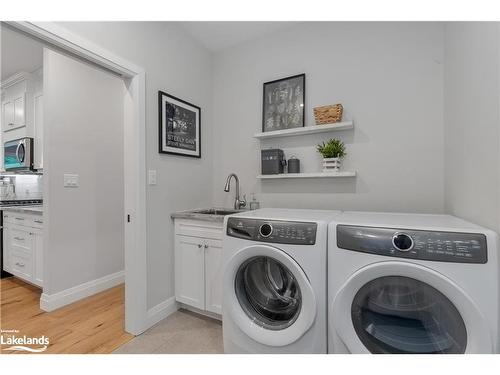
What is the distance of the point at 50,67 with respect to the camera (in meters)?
2.18

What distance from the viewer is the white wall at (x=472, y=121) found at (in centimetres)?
100

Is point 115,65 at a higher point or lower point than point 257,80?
lower

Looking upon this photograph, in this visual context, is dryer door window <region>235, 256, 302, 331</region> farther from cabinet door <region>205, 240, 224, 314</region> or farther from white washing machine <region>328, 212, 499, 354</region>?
cabinet door <region>205, 240, 224, 314</region>

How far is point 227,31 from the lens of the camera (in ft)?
7.38

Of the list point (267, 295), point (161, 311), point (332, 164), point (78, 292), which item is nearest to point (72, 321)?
point (78, 292)

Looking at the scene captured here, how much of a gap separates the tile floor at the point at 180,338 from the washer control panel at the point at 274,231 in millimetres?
821

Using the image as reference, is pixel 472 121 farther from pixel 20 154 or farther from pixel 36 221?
pixel 20 154

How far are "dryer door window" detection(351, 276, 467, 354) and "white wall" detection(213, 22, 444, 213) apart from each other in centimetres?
90

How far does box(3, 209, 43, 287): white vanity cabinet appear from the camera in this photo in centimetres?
231

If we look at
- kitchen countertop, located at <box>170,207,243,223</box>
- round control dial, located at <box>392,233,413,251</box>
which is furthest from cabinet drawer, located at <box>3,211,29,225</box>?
round control dial, located at <box>392,233,413,251</box>

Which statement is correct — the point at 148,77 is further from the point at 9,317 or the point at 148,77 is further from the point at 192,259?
the point at 9,317

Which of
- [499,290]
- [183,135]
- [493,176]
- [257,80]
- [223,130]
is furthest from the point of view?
[223,130]
